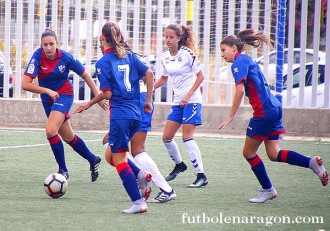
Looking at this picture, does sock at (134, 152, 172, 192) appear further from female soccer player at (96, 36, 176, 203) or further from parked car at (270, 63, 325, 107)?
parked car at (270, 63, 325, 107)

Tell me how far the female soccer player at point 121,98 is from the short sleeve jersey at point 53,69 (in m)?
2.03

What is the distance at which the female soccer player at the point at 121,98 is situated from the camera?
7680 mm

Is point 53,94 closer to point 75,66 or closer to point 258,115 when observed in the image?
point 75,66

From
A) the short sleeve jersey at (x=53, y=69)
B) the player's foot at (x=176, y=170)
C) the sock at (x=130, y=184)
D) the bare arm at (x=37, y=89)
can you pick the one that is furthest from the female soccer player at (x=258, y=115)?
the short sleeve jersey at (x=53, y=69)

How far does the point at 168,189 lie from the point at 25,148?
5.43 meters

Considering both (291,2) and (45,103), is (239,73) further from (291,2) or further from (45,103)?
(291,2)

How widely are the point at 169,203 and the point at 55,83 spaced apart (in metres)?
2.39

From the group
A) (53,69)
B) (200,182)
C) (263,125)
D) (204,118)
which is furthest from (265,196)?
(204,118)

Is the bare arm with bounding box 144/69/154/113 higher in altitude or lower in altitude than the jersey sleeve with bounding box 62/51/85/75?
lower

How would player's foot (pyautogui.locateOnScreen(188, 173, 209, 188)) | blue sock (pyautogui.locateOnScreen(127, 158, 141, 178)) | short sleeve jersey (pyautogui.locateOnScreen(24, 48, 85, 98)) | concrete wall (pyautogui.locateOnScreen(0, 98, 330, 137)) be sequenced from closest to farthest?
blue sock (pyautogui.locateOnScreen(127, 158, 141, 178)) < player's foot (pyautogui.locateOnScreen(188, 173, 209, 188)) < short sleeve jersey (pyautogui.locateOnScreen(24, 48, 85, 98)) < concrete wall (pyautogui.locateOnScreen(0, 98, 330, 137))

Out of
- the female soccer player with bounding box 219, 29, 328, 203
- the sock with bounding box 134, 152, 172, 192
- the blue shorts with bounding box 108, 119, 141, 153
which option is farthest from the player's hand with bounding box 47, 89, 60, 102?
the female soccer player with bounding box 219, 29, 328, 203

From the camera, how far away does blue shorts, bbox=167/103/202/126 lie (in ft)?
33.1

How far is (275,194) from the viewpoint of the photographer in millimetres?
8609

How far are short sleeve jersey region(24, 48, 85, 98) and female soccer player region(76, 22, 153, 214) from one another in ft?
6.67
